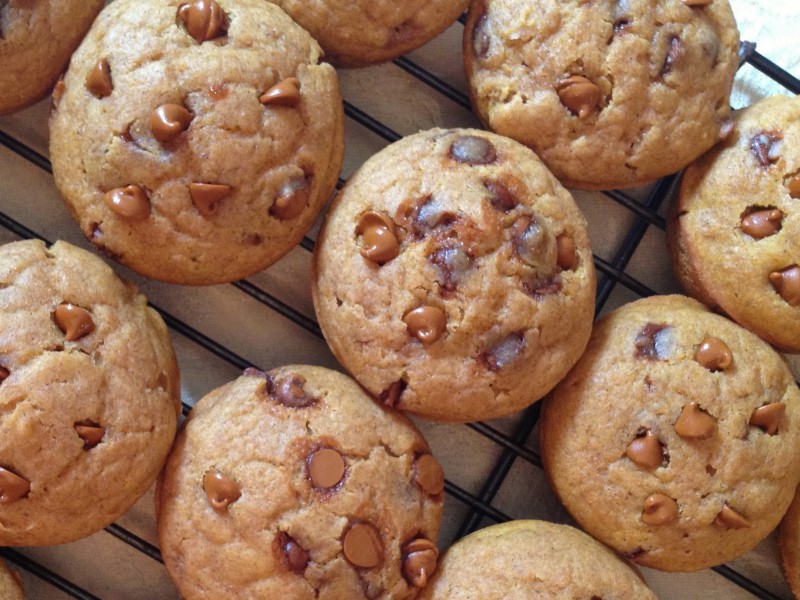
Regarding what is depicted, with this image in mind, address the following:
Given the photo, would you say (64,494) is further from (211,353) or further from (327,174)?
(327,174)

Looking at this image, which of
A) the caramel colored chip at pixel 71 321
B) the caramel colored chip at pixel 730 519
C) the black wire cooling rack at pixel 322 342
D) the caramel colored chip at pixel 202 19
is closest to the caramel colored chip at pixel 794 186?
the black wire cooling rack at pixel 322 342

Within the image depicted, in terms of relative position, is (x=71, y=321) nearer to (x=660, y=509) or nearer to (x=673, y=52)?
(x=660, y=509)

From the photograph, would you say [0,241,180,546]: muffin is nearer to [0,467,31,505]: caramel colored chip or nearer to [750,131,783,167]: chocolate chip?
[0,467,31,505]: caramel colored chip

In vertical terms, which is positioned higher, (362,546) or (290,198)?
(290,198)

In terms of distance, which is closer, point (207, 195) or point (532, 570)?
point (207, 195)

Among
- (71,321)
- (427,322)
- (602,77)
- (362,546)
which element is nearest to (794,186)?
(602,77)

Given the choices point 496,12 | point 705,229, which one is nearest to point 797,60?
point 705,229

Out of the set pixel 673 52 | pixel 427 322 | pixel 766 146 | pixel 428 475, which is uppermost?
pixel 673 52
